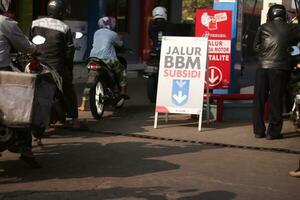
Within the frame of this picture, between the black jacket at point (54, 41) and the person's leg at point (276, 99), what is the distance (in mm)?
2895

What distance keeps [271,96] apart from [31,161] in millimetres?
3923

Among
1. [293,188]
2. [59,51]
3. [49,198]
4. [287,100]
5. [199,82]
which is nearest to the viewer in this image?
[49,198]

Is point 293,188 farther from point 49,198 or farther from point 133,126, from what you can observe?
point 133,126

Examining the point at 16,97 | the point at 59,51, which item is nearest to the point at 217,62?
the point at 59,51

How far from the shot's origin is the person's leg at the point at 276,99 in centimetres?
921

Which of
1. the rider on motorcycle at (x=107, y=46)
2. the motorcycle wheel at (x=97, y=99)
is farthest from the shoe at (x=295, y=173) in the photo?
the rider on motorcycle at (x=107, y=46)

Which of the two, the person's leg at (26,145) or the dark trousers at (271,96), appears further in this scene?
the dark trousers at (271,96)

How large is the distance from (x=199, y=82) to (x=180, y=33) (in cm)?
427

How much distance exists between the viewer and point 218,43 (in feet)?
35.4

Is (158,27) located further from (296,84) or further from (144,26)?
(144,26)

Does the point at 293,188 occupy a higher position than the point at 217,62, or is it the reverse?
the point at 217,62

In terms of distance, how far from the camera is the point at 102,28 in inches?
430

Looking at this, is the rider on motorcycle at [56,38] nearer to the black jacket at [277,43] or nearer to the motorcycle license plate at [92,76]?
the motorcycle license plate at [92,76]

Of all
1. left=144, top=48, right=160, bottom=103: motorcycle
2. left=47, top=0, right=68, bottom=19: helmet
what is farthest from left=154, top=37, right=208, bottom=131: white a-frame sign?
left=144, top=48, right=160, bottom=103: motorcycle
